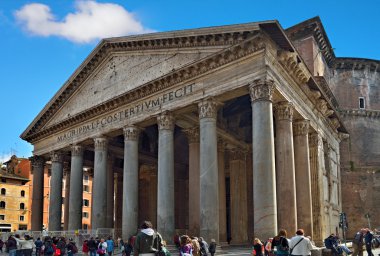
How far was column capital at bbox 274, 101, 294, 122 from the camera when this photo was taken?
1759cm

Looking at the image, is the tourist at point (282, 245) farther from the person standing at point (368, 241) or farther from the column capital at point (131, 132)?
the column capital at point (131, 132)

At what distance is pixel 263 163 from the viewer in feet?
49.4

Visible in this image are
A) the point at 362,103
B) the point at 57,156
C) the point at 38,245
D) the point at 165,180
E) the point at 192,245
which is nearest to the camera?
the point at 192,245

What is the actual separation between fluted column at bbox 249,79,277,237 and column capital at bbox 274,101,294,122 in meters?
1.96

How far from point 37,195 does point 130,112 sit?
10828 millimetres

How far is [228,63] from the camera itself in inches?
659

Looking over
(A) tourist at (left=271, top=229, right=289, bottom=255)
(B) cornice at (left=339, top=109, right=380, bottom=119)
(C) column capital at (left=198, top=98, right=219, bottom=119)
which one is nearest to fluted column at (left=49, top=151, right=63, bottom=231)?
(C) column capital at (left=198, top=98, right=219, bottom=119)

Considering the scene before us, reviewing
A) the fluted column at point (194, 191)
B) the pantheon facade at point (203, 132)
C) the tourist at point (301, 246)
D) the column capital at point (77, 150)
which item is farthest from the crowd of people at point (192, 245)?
the column capital at point (77, 150)

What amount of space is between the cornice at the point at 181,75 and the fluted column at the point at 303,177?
527 centimetres

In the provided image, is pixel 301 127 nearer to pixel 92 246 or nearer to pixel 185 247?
pixel 92 246

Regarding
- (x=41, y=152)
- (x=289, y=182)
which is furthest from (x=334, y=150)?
(x=41, y=152)

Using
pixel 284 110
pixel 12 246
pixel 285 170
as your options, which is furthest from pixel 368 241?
pixel 12 246

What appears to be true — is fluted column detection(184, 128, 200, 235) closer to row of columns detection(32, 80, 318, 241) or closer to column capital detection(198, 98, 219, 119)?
row of columns detection(32, 80, 318, 241)

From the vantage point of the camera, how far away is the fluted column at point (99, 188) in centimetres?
2208
